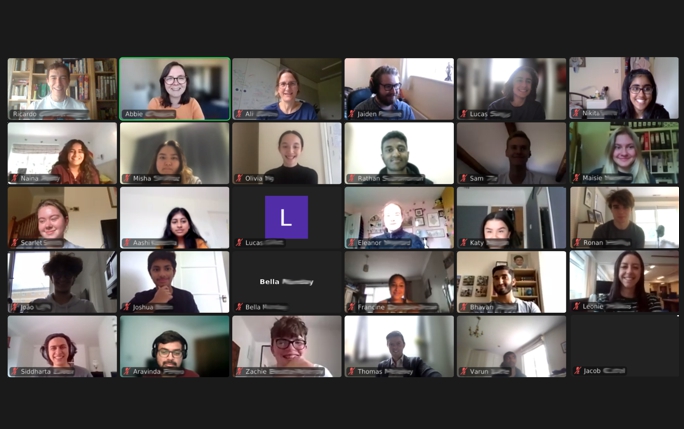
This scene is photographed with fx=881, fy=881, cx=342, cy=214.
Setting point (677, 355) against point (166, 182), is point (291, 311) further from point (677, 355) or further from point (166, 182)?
point (677, 355)

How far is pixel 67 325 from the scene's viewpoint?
6.14m

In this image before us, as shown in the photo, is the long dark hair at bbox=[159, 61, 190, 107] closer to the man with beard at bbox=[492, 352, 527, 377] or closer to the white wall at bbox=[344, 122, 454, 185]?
the white wall at bbox=[344, 122, 454, 185]

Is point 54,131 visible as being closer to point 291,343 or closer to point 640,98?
point 291,343

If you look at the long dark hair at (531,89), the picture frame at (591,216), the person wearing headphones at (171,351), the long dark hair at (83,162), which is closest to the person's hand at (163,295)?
the person wearing headphones at (171,351)

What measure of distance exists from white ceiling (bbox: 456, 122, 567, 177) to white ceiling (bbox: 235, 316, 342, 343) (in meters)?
1.50

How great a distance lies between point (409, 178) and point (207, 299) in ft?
5.38

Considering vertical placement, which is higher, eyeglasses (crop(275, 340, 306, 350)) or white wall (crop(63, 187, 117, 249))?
white wall (crop(63, 187, 117, 249))

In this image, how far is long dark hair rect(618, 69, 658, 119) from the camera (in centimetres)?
615

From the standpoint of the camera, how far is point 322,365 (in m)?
6.14

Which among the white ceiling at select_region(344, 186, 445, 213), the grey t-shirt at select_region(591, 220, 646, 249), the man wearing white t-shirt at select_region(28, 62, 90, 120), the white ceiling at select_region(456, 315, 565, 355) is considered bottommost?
the white ceiling at select_region(456, 315, 565, 355)

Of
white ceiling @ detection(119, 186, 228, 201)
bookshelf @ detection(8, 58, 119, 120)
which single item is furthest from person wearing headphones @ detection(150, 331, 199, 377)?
bookshelf @ detection(8, 58, 119, 120)

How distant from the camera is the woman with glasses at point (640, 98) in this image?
614 cm

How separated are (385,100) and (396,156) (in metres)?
0.40

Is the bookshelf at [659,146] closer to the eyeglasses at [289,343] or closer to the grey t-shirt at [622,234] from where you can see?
the grey t-shirt at [622,234]
